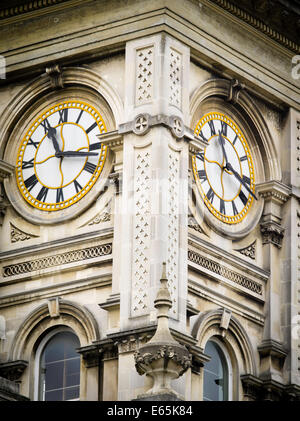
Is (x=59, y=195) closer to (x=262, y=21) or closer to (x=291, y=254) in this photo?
(x=291, y=254)

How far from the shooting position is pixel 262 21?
47781 millimetres

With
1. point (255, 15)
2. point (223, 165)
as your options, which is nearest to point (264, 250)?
point (223, 165)

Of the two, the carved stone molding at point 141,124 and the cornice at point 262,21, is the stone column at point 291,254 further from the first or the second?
the carved stone molding at point 141,124

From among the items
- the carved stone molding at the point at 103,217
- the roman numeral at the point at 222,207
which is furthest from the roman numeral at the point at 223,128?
the carved stone molding at the point at 103,217

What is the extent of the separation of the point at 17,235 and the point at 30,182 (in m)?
1.17

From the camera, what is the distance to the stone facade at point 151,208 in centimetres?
4378

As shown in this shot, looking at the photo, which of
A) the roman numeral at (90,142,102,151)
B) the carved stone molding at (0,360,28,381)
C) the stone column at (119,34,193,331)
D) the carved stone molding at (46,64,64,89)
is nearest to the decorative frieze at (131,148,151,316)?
the stone column at (119,34,193,331)

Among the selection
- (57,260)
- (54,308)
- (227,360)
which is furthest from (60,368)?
(227,360)

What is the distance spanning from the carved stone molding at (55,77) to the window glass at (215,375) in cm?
644

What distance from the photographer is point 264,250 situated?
156 feet

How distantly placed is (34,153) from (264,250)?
5432mm

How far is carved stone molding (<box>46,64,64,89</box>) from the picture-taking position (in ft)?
153
